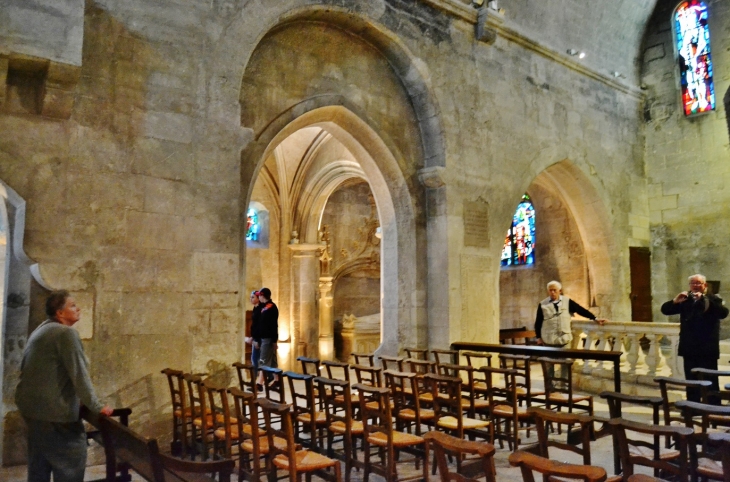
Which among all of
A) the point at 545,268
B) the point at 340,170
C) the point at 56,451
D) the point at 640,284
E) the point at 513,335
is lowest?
the point at 56,451

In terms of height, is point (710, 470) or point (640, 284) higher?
point (640, 284)

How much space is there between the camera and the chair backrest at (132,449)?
7.38 ft

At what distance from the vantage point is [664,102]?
10.9m

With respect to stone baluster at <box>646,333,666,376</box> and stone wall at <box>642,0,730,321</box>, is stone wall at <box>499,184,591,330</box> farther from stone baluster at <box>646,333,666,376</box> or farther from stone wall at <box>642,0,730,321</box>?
stone baluster at <box>646,333,666,376</box>

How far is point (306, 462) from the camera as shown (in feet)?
10.2

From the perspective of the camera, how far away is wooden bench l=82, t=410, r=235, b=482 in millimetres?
2244

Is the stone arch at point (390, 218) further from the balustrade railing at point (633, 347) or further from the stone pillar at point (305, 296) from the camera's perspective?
the stone pillar at point (305, 296)

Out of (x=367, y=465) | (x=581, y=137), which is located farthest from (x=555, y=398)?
(x=581, y=137)

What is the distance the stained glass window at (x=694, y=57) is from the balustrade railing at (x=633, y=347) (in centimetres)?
512

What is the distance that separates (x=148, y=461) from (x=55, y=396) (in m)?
0.79

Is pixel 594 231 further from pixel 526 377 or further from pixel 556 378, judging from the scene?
pixel 526 377

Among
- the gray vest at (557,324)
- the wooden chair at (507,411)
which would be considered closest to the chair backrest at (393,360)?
the wooden chair at (507,411)

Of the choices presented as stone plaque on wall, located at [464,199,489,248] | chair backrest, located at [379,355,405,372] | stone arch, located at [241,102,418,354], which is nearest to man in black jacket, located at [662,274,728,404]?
chair backrest, located at [379,355,405,372]

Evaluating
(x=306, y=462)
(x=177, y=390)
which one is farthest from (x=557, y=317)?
(x=306, y=462)
